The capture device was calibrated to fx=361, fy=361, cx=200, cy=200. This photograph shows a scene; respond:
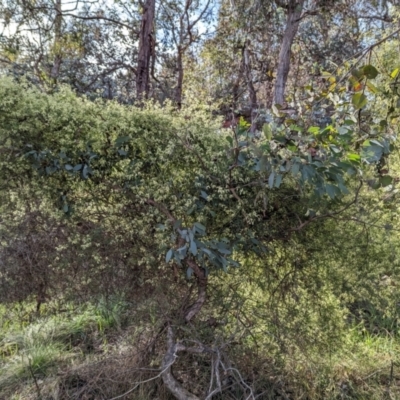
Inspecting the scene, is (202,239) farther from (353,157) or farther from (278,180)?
(353,157)

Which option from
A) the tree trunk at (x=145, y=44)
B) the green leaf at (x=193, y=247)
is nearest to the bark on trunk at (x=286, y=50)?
the tree trunk at (x=145, y=44)

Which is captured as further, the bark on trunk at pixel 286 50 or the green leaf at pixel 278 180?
the bark on trunk at pixel 286 50

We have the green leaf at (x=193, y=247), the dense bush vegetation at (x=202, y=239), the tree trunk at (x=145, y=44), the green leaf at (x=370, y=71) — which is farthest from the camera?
the tree trunk at (x=145, y=44)

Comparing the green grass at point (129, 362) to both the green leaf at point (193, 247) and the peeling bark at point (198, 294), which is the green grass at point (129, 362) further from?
the green leaf at point (193, 247)

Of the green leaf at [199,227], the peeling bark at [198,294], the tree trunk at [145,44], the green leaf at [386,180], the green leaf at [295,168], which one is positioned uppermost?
the tree trunk at [145,44]

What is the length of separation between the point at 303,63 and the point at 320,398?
21.4ft

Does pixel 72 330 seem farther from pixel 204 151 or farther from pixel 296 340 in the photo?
pixel 204 151

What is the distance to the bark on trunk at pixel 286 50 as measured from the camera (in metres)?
4.75

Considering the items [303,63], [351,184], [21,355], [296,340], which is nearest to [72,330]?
[21,355]

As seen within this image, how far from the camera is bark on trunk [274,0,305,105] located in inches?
187

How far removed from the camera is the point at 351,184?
5.57ft

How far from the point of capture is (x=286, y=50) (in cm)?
484

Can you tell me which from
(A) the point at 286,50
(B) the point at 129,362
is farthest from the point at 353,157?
(A) the point at 286,50

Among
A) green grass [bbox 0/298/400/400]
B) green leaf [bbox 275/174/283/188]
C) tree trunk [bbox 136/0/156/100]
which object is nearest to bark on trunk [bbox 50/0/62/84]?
tree trunk [bbox 136/0/156/100]
